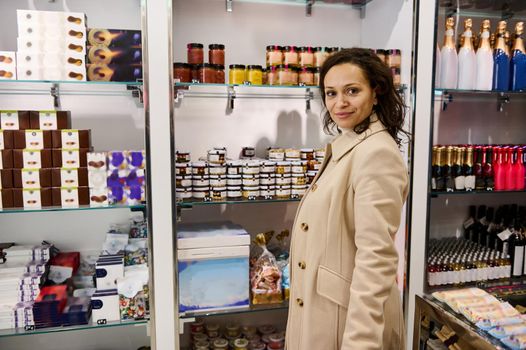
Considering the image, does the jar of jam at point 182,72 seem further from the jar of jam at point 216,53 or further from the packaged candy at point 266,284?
the packaged candy at point 266,284

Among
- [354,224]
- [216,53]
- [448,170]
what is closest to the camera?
[354,224]

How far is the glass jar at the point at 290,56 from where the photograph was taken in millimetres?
2482

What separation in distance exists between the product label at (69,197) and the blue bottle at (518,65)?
257 cm

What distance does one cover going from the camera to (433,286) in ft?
8.74

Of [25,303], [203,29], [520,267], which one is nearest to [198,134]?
[203,29]

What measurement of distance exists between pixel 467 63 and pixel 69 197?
92.1 inches

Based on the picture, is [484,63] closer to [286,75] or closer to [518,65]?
[518,65]

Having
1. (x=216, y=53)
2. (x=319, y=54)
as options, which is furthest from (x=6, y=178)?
(x=319, y=54)

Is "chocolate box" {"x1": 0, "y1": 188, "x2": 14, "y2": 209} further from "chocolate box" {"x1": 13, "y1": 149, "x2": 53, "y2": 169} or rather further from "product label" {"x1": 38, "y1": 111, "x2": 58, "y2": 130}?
"product label" {"x1": 38, "y1": 111, "x2": 58, "y2": 130}

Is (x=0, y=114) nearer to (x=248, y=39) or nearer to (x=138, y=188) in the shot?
(x=138, y=188)

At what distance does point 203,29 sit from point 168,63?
0.70 metres

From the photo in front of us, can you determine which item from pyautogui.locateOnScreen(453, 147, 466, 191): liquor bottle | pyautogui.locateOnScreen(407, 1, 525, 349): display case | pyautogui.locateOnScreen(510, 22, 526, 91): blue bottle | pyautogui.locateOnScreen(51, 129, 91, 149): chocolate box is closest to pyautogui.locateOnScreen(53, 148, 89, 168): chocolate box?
pyautogui.locateOnScreen(51, 129, 91, 149): chocolate box

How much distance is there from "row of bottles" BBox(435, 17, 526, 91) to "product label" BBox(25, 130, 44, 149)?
84.6 inches

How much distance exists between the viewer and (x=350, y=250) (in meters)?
1.51
